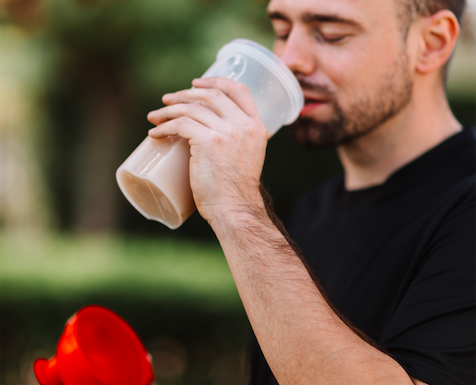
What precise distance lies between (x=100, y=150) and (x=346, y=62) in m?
4.75

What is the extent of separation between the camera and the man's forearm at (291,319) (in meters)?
0.93

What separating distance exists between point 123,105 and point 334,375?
211 inches

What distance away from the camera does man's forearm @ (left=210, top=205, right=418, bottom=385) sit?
0.93 m

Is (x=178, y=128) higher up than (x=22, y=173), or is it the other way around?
(x=178, y=128)

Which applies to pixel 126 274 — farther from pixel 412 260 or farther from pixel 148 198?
pixel 412 260

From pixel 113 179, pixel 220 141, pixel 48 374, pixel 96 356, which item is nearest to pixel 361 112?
pixel 220 141

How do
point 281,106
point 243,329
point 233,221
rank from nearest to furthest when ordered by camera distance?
1. point 233,221
2. point 281,106
3. point 243,329

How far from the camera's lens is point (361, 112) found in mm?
1603

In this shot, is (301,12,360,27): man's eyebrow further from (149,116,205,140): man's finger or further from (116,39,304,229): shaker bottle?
(149,116,205,140): man's finger

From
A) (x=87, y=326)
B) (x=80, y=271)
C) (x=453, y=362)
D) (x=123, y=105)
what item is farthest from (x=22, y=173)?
(x=453, y=362)

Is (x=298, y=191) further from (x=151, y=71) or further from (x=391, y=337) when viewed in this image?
(x=391, y=337)

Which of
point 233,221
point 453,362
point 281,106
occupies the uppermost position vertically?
point 281,106

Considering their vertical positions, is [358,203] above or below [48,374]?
above

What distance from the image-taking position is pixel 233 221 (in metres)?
1.07
